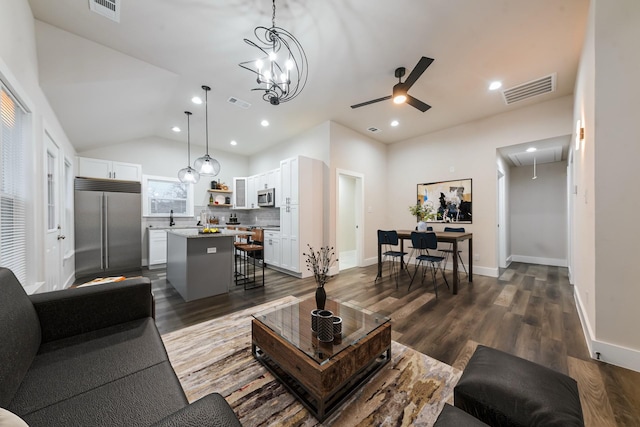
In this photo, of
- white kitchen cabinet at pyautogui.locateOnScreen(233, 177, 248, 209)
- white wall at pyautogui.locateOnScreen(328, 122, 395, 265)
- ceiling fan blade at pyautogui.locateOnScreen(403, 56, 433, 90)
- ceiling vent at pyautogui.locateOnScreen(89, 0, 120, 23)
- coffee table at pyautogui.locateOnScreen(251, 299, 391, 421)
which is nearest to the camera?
coffee table at pyautogui.locateOnScreen(251, 299, 391, 421)

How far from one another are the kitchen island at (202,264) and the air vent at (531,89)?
490cm

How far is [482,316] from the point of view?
2.77 m

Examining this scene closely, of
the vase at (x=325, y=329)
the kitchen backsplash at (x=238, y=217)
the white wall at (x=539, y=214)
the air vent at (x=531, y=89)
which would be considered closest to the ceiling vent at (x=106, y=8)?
the vase at (x=325, y=329)

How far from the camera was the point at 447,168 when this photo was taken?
507 centimetres

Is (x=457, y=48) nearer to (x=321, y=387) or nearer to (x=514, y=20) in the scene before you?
(x=514, y=20)

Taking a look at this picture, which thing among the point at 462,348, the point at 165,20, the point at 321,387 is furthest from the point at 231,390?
the point at 165,20

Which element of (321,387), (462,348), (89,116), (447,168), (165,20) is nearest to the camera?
(321,387)

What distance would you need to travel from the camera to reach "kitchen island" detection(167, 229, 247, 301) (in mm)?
3256

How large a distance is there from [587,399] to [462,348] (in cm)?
74

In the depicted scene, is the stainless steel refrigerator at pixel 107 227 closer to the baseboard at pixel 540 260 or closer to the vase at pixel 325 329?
the vase at pixel 325 329

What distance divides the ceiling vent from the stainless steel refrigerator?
3627 mm

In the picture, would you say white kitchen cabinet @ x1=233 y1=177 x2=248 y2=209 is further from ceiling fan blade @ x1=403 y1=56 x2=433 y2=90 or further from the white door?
ceiling fan blade @ x1=403 y1=56 x2=433 y2=90

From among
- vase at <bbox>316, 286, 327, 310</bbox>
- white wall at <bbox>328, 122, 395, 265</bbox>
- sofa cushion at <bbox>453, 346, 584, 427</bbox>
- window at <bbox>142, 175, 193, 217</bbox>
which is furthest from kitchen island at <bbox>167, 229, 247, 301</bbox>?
sofa cushion at <bbox>453, 346, 584, 427</bbox>

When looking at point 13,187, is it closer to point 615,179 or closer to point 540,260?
point 615,179
